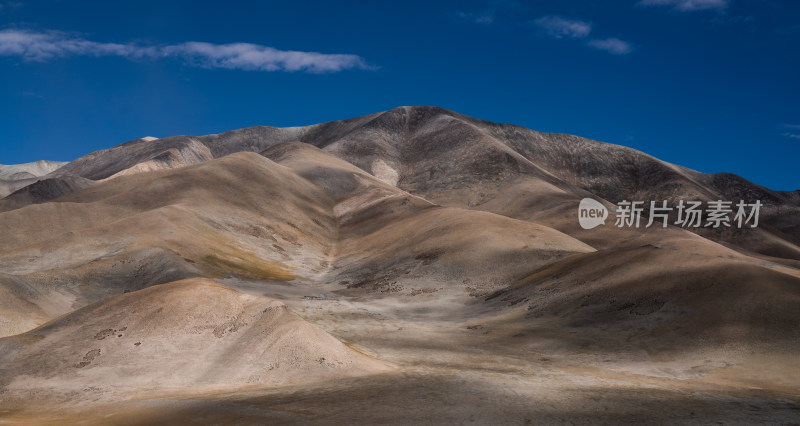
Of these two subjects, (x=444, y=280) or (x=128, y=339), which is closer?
(x=128, y=339)

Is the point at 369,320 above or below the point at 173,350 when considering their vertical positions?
above

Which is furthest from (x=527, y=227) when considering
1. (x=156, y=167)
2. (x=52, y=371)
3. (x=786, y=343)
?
(x=156, y=167)

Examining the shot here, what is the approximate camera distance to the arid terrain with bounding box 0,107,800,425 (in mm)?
16625

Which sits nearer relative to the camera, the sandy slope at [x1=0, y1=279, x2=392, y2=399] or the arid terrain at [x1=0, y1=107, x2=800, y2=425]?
the arid terrain at [x1=0, y1=107, x2=800, y2=425]

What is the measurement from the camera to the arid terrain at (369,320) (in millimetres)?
16625

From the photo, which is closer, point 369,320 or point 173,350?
point 173,350

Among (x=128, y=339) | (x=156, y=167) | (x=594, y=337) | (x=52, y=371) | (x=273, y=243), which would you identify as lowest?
(x=52, y=371)

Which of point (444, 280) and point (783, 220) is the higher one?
point (783, 220)

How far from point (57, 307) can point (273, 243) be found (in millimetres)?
36157

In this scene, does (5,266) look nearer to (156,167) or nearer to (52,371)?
(52,371)

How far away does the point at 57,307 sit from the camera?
122ft

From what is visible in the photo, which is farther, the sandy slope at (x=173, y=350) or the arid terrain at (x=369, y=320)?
the sandy slope at (x=173, y=350)

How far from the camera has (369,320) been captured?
37500mm

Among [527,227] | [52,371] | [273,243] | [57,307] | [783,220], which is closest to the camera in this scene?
[52,371]
